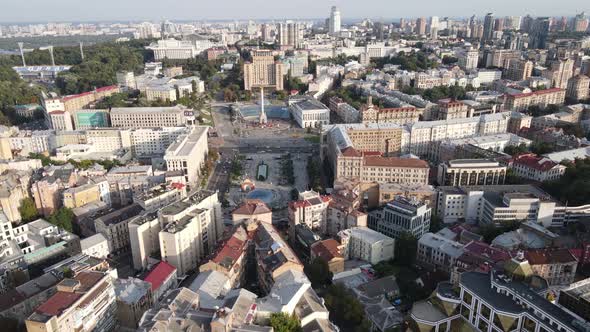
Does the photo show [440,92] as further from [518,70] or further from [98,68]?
[98,68]

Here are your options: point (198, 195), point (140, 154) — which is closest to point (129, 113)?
point (140, 154)

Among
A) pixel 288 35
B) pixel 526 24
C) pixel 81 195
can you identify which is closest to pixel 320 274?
pixel 81 195

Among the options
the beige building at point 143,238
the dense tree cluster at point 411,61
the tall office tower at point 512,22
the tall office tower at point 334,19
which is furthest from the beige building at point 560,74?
the tall office tower at point 334,19

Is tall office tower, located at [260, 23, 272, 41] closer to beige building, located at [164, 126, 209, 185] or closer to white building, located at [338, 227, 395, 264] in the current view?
beige building, located at [164, 126, 209, 185]

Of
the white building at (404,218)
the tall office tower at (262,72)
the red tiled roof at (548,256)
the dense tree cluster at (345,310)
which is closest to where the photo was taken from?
the dense tree cluster at (345,310)

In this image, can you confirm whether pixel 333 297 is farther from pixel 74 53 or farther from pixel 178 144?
pixel 74 53

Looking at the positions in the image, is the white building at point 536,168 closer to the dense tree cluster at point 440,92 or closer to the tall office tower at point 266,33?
the dense tree cluster at point 440,92
